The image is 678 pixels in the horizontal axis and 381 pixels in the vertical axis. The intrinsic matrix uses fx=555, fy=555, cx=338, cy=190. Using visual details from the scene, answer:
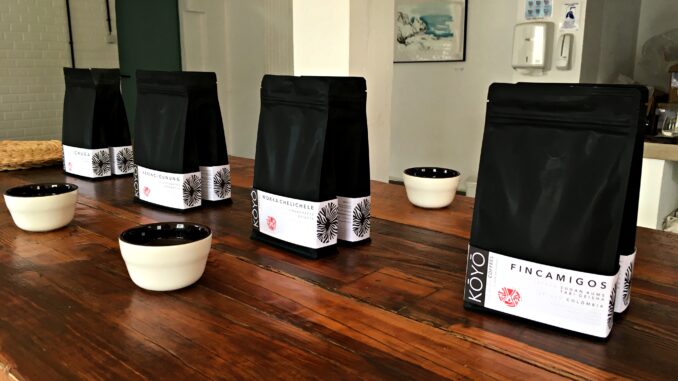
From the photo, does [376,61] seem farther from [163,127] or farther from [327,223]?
[327,223]

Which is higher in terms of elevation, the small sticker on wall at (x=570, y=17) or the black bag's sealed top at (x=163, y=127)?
the small sticker on wall at (x=570, y=17)

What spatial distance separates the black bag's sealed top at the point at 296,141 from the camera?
852mm

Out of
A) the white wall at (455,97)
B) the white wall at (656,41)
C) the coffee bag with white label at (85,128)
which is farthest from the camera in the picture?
the white wall at (455,97)

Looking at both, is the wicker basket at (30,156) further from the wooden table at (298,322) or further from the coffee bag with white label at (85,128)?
the wooden table at (298,322)

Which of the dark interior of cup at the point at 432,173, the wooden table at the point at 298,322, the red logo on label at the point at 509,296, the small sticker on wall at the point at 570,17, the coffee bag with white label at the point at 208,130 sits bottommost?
the wooden table at the point at 298,322

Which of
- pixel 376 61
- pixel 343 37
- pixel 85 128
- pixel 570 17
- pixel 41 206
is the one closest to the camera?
pixel 41 206

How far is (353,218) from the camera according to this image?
92 centimetres

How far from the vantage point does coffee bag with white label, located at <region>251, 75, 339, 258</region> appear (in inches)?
33.5

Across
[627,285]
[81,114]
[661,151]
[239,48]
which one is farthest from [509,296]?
[239,48]

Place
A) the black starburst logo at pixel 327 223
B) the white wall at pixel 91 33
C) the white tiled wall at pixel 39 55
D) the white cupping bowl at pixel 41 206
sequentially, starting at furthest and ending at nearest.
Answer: the white wall at pixel 91 33 < the white tiled wall at pixel 39 55 < the white cupping bowl at pixel 41 206 < the black starburst logo at pixel 327 223

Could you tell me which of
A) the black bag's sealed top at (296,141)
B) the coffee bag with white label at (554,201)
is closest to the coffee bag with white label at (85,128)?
the black bag's sealed top at (296,141)

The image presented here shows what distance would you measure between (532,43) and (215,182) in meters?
2.84


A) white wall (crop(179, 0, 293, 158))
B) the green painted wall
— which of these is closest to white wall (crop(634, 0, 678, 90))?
white wall (crop(179, 0, 293, 158))

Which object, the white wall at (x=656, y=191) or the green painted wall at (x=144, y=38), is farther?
the green painted wall at (x=144, y=38)
